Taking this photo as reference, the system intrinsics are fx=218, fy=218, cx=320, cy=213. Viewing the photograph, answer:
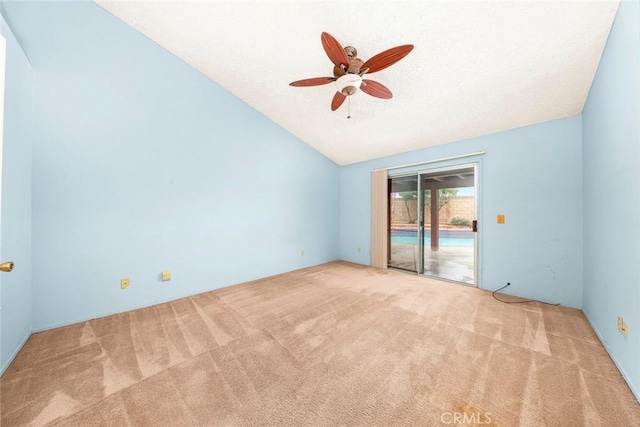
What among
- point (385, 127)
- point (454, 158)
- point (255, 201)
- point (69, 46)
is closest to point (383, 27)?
point (385, 127)

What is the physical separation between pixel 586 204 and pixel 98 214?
5625 millimetres

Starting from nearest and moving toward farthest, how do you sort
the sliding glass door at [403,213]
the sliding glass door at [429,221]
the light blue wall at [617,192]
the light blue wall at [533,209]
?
the light blue wall at [617,192]
the light blue wall at [533,209]
the sliding glass door at [429,221]
the sliding glass door at [403,213]

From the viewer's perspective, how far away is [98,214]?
8.11ft

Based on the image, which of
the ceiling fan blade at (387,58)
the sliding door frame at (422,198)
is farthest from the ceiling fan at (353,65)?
the sliding door frame at (422,198)

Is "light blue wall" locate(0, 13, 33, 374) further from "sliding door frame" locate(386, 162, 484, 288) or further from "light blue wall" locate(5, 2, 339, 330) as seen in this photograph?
"sliding door frame" locate(386, 162, 484, 288)

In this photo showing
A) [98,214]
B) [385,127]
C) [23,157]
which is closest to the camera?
[23,157]

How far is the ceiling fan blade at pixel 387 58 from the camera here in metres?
1.69

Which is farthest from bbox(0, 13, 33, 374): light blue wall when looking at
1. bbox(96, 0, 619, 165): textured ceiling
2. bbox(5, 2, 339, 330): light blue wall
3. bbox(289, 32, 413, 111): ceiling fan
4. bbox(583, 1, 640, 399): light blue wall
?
bbox(583, 1, 640, 399): light blue wall

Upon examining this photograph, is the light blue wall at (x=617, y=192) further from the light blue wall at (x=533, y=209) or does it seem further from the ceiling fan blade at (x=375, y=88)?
the ceiling fan blade at (x=375, y=88)

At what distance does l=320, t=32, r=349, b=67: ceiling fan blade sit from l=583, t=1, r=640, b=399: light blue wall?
6.17 ft

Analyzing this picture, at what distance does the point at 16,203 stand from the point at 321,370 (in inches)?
115

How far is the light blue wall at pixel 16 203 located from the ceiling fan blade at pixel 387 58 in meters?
2.91

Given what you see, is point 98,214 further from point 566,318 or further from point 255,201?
point 566,318

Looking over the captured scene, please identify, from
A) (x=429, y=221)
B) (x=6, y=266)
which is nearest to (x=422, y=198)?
(x=429, y=221)
